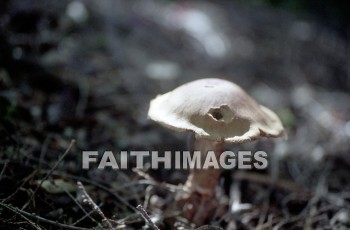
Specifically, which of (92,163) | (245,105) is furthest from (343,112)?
(92,163)

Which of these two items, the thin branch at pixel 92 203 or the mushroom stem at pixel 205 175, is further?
the mushroom stem at pixel 205 175

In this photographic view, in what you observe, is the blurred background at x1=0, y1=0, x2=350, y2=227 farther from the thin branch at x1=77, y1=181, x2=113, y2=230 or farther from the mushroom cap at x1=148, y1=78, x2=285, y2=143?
the mushroom cap at x1=148, y1=78, x2=285, y2=143

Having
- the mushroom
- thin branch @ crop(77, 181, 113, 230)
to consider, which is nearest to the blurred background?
thin branch @ crop(77, 181, 113, 230)

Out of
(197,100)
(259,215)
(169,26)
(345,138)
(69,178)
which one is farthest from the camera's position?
(169,26)

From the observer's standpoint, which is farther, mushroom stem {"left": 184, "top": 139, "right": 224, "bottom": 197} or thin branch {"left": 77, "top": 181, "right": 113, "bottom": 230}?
mushroom stem {"left": 184, "top": 139, "right": 224, "bottom": 197}

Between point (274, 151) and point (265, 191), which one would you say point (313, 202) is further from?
point (274, 151)

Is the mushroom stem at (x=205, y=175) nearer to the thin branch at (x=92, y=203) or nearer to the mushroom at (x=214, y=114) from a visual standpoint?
the mushroom at (x=214, y=114)

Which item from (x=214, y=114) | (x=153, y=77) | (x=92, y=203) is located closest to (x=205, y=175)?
(x=214, y=114)

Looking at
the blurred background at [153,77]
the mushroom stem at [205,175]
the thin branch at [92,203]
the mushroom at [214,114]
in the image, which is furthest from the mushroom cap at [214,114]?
the blurred background at [153,77]

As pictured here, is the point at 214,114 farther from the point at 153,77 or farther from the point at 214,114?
the point at 153,77
